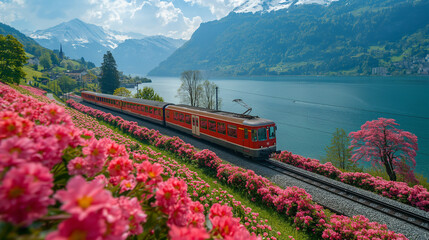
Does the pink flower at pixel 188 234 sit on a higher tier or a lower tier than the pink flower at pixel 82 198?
lower

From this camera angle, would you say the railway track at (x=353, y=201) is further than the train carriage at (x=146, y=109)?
No

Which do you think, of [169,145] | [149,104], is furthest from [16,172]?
[149,104]

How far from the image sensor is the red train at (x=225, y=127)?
16.7 metres

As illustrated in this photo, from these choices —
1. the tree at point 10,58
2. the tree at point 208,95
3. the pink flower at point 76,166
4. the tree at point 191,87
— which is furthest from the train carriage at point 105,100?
the pink flower at point 76,166

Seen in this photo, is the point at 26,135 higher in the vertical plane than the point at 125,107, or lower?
higher

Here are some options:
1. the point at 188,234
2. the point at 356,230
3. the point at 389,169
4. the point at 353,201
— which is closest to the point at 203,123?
the point at 353,201

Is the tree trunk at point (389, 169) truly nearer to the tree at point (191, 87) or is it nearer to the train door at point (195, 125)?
the train door at point (195, 125)

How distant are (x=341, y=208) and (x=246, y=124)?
7574 mm

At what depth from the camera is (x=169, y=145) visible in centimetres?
1788

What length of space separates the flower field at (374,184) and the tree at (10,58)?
2965 cm

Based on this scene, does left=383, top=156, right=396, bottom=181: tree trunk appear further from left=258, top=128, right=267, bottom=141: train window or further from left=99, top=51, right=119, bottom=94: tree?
left=99, top=51, right=119, bottom=94: tree

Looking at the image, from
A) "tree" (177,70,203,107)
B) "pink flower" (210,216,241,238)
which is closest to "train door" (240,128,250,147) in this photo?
"pink flower" (210,216,241,238)

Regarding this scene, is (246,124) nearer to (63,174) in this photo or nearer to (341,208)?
(341,208)

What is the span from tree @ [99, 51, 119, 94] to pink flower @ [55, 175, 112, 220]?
7438 centimetres
